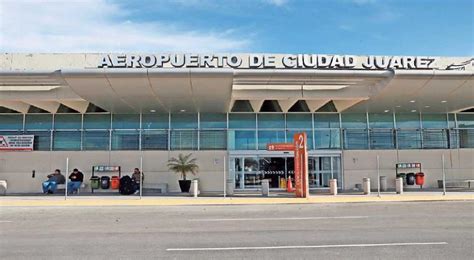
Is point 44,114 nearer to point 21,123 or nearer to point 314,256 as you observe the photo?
point 21,123

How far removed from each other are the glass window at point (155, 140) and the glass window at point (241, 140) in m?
3.76

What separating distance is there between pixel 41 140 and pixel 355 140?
1851 cm

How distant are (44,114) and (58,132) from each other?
136 cm

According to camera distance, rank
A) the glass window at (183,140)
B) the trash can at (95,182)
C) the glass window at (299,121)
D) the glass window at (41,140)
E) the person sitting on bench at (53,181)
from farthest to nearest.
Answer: the glass window at (299,121), the glass window at (183,140), the glass window at (41,140), the trash can at (95,182), the person sitting on bench at (53,181)

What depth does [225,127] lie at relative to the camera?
27625 millimetres

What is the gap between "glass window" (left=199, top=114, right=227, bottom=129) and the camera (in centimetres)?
2767

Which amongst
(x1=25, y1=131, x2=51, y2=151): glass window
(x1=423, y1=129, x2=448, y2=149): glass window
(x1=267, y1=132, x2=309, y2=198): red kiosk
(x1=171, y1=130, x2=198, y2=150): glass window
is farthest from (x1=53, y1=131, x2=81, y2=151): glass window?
(x1=423, y1=129, x2=448, y2=149): glass window

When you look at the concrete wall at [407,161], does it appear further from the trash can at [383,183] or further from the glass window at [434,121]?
the glass window at [434,121]

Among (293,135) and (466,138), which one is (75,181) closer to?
(293,135)

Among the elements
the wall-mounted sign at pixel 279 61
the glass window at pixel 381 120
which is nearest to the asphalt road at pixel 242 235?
the wall-mounted sign at pixel 279 61

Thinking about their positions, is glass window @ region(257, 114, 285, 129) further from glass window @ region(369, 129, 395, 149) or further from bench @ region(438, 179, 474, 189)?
bench @ region(438, 179, 474, 189)

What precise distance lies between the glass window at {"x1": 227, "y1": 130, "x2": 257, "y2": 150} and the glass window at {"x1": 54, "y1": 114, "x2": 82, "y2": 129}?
349 inches

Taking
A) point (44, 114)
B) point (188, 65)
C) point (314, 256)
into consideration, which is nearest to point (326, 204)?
point (188, 65)

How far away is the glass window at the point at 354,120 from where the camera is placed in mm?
28344
